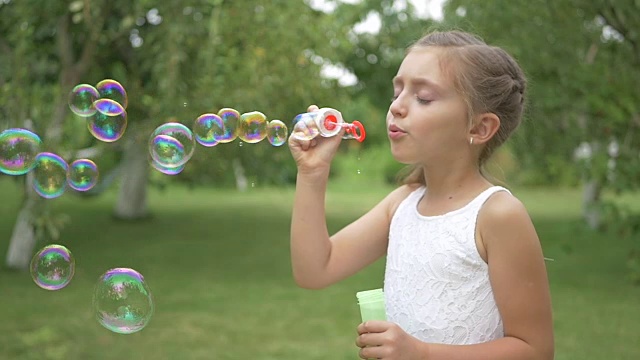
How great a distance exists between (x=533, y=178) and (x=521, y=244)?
19.1m

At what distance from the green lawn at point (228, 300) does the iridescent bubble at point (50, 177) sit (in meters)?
2.15

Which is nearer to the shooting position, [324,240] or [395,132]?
[395,132]

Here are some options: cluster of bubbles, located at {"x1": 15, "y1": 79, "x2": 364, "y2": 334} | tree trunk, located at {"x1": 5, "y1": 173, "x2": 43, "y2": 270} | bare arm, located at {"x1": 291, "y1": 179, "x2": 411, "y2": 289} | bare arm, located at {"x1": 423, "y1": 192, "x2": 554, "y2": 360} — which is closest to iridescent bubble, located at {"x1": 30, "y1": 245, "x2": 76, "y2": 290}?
cluster of bubbles, located at {"x1": 15, "y1": 79, "x2": 364, "y2": 334}

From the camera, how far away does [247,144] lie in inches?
306

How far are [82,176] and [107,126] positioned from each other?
0.63 feet

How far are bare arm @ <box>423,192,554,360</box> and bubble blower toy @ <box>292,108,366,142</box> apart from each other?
365mm

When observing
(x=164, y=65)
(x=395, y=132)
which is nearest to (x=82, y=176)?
(x=395, y=132)

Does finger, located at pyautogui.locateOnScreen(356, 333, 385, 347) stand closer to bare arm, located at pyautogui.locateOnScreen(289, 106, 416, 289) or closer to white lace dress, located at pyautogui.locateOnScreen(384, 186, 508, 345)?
white lace dress, located at pyautogui.locateOnScreen(384, 186, 508, 345)

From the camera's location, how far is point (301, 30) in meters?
7.56

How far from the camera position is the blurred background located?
5.52 m

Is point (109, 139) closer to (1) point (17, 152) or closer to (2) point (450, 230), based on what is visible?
(1) point (17, 152)

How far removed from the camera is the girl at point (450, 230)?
1719mm

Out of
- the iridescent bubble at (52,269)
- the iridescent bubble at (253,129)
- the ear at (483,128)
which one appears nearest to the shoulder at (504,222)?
the ear at (483,128)

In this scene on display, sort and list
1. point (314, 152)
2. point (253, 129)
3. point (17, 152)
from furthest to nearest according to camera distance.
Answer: point (17, 152)
point (253, 129)
point (314, 152)
